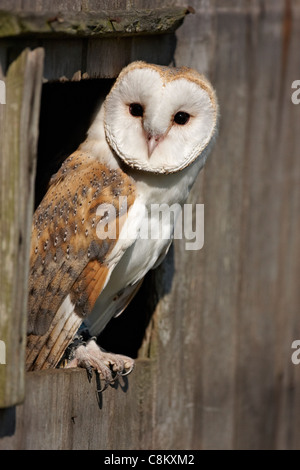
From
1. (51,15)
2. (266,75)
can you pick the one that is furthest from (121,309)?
(51,15)

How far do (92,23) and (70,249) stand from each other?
0.83 m

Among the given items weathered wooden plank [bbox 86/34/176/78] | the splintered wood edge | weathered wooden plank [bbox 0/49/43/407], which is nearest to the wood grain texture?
weathered wooden plank [bbox 86/34/176/78]

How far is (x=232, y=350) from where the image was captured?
13.5 ft

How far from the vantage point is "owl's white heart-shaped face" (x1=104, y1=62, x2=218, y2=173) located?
321 cm

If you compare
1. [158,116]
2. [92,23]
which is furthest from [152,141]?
[92,23]

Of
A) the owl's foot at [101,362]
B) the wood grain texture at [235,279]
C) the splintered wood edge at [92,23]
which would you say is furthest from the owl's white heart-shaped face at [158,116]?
the owl's foot at [101,362]

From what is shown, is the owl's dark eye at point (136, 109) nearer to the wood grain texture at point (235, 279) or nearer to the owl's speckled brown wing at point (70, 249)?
the owl's speckled brown wing at point (70, 249)

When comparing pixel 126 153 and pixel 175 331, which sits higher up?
pixel 126 153

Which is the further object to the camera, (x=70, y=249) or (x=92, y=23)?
(x=70, y=249)

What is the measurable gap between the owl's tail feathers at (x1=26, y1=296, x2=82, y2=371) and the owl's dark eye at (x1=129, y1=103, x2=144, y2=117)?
742mm

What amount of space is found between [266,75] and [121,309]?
50.0 inches

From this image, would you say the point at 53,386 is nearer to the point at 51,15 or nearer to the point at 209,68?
the point at 51,15

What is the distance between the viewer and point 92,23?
285cm

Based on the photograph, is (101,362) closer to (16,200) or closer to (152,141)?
(152,141)
